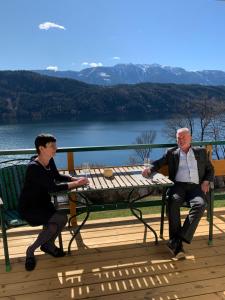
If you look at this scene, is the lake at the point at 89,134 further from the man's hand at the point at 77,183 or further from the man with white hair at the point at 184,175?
the man's hand at the point at 77,183

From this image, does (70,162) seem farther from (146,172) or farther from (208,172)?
(208,172)

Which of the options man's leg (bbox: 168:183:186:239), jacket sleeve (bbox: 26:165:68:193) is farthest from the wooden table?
man's leg (bbox: 168:183:186:239)

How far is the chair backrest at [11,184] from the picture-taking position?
3.12 meters

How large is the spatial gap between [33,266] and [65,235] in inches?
29.3

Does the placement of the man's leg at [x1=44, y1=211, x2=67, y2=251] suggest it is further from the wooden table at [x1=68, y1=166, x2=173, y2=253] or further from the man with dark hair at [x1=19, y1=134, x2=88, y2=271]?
the wooden table at [x1=68, y1=166, x2=173, y2=253]

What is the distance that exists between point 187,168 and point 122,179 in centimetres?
69

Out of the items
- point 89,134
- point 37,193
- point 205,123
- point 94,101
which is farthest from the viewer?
point 94,101

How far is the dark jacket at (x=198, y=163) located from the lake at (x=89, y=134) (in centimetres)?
3867

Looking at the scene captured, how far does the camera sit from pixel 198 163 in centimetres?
334

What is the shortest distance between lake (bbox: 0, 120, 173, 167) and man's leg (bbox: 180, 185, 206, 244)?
38.9m

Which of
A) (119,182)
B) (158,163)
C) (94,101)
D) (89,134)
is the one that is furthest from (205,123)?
(94,101)

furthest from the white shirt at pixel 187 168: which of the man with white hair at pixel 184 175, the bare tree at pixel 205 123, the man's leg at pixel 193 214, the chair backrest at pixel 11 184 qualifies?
the bare tree at pixel 205 123

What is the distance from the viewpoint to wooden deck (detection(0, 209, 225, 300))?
8.23 feet

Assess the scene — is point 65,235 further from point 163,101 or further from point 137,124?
point 163,101
